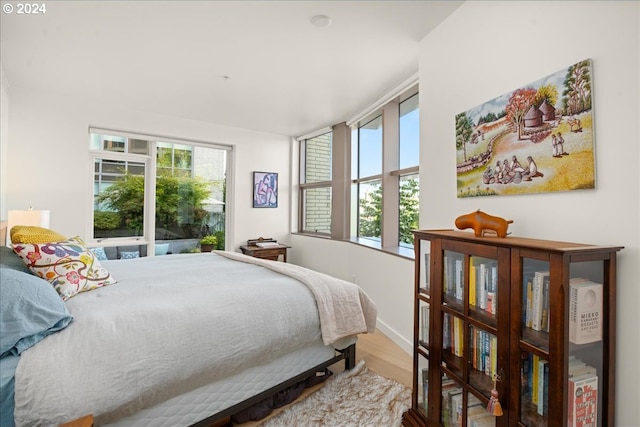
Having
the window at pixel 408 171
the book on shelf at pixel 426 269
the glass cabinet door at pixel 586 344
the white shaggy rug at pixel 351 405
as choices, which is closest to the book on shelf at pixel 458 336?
the book on shelf at pixel 426 269

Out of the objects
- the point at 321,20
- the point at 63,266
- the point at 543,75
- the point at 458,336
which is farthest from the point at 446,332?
the point at 63,266

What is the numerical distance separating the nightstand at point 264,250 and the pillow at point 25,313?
3.16m

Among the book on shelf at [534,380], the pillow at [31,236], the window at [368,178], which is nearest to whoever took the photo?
the book on shelf at [534,380]

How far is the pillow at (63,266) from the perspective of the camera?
176 cm

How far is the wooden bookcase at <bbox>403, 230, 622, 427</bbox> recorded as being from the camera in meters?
1.10

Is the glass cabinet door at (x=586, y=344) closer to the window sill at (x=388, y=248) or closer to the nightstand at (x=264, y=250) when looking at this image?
the window sill at (x=388, y=248)

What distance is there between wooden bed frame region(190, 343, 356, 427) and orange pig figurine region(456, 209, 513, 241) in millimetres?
1282

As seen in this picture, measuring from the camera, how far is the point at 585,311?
45.1 inches

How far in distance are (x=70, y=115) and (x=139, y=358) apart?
134 inches

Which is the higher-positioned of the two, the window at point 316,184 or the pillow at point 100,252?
the window at point 316,184

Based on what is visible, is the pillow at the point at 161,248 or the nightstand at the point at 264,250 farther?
the nightstand at the point at 264,250

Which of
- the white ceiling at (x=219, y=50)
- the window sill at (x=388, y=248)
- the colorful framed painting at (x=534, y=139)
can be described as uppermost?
the white ceiling at (x=219, y=50)

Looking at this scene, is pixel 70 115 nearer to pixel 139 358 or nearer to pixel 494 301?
pixel 139 358

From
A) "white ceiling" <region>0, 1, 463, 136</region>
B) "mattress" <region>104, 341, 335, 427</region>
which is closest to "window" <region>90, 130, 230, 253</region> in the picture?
"white ceiling" <region>0, 1, 463, 136</region>
